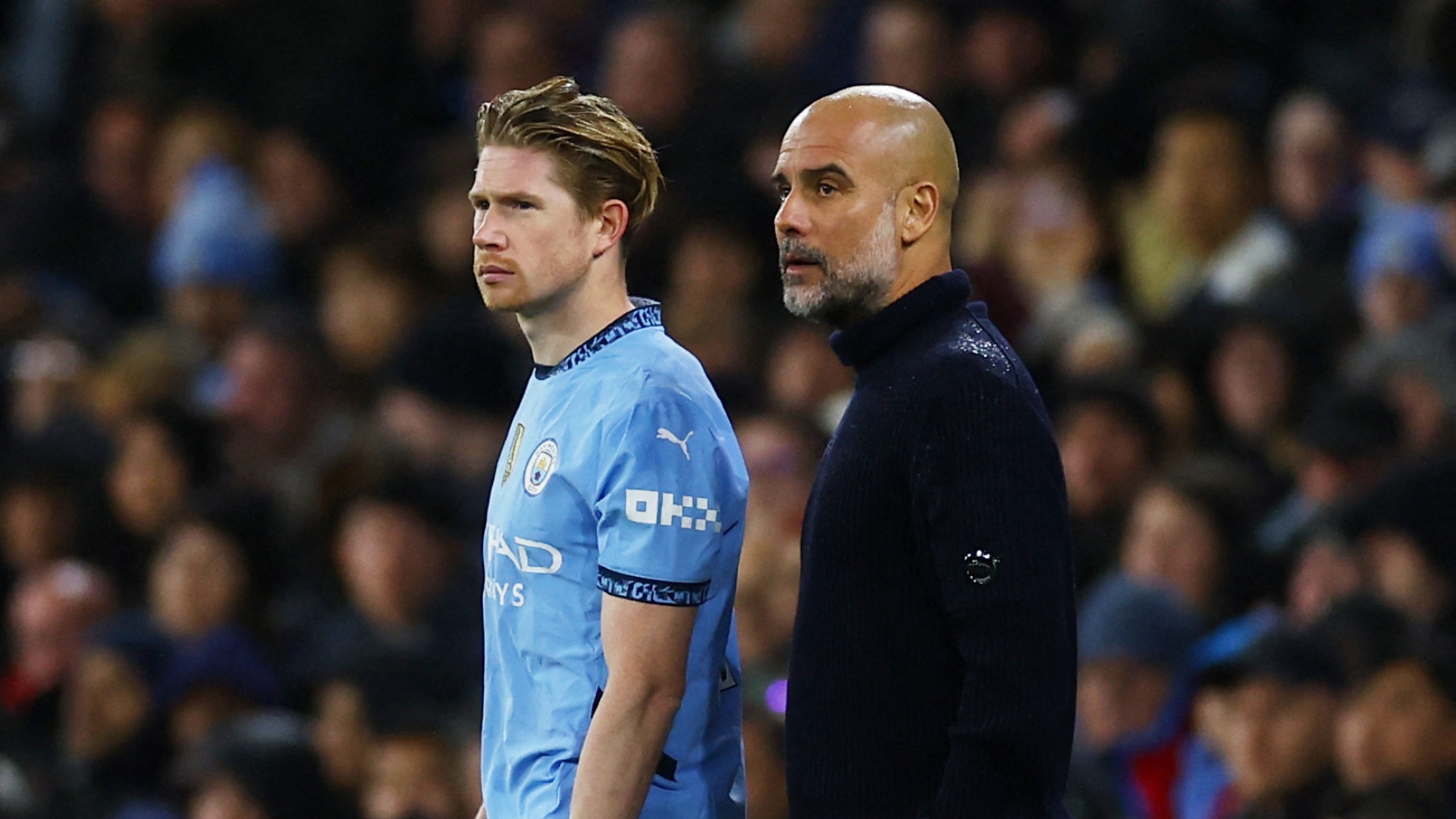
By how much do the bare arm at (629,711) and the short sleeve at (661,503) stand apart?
0.04 m

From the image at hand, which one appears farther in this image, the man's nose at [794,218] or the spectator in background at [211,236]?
the spectator in background at [211,236]

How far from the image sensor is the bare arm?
337 centimetres

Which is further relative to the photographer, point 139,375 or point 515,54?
point 515,54

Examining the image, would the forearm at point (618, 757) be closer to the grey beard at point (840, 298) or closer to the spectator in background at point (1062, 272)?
the grey beard at point (840, 298)

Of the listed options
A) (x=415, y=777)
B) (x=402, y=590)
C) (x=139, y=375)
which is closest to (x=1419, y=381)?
(x=415, y=777)

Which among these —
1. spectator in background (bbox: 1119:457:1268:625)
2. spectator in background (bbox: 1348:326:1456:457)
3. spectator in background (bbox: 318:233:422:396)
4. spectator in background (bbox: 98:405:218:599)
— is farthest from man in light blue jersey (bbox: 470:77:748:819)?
spectator in background (bbox: 318:233:422:396)

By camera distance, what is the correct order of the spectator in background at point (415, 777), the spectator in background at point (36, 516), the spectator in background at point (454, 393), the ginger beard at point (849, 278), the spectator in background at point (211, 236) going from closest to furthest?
1. the ginger beard at point (849, 278)
2. the spectator in background at point (415, 777)
3. the spectator in background at point (454, 393)
4. the spectator in background at point (36, 516)
5. the spectator in background at point (211, 236)

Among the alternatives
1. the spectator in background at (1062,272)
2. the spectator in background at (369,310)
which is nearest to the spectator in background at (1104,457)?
the spectator in background at (1062,272)

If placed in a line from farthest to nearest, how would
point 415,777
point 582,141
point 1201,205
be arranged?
point 1201,205 → point 415,777 → point 582,141

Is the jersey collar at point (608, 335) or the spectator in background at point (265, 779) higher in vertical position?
the jersey collar at point (608, 335)

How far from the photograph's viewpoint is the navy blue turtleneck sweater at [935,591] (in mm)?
3143

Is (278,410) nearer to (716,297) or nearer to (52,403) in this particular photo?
(52,403)

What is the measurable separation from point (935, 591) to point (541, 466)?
647mm

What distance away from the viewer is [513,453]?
3.65 metres
